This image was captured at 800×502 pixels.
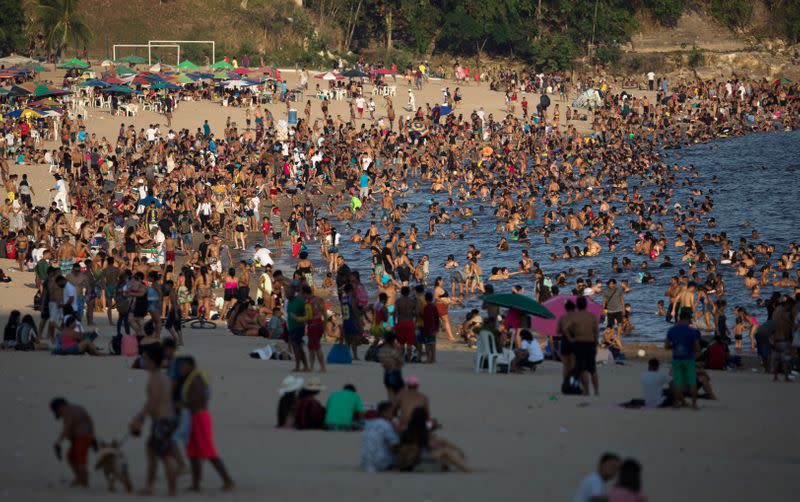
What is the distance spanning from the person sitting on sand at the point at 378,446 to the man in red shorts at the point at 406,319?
620 cm

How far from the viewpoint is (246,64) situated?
55938 millimetres

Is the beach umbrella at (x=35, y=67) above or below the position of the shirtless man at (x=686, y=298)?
above

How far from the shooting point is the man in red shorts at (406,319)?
1703 centimetres

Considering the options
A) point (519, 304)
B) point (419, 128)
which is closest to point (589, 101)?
point (419, 128)

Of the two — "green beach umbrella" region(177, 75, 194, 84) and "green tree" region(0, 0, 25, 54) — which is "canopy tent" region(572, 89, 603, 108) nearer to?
"green beach umbrella" region(177, 75, 194, 84)

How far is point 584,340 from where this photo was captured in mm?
14625

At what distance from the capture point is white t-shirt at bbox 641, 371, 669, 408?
14.0m

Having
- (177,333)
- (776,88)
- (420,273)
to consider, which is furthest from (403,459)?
(776,88)

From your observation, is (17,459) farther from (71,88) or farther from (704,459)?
(71,88)

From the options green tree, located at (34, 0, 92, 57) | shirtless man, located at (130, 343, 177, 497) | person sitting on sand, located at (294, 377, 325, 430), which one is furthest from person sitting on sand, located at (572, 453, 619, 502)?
green tree, located at (34, 0, 92, 57)

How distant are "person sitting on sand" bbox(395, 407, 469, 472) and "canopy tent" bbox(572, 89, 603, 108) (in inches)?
1811

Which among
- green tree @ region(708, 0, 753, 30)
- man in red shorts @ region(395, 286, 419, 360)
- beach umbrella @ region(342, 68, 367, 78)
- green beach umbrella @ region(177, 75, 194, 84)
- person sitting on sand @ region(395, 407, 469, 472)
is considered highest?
green tree @ region(708, 0, 753, 30)

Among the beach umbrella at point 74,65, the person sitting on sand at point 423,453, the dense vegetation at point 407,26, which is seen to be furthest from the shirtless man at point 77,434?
the dense vegetation at point 407,26

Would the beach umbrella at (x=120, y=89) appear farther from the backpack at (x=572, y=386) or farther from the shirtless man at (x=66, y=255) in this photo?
the backpack at (x=572, y=386)
